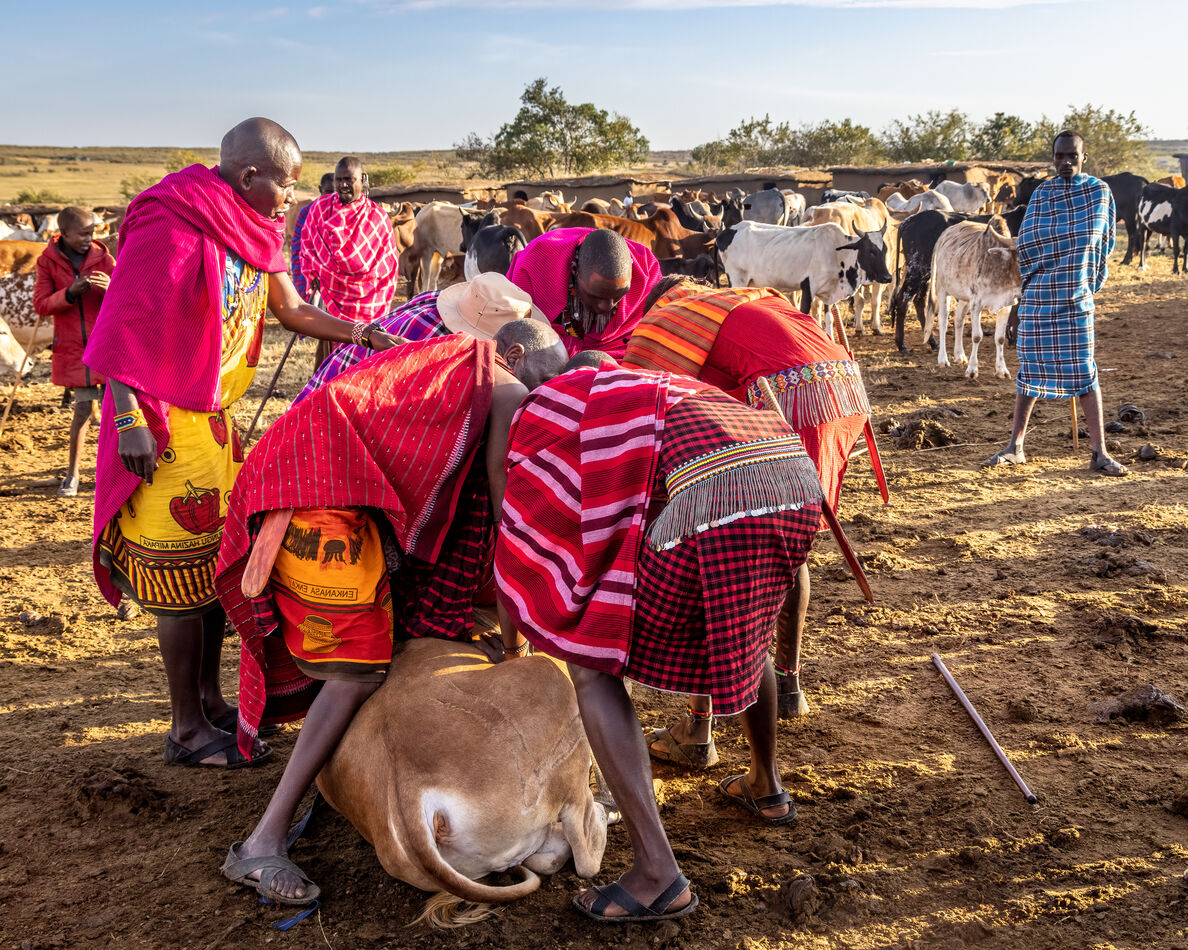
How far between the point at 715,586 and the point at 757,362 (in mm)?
1116

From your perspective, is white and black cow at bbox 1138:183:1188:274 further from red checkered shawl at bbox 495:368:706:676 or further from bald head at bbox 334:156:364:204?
red checkered shawl at bbox 495:368:706:676

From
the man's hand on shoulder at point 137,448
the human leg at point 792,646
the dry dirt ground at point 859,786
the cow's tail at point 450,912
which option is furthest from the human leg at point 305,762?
the human leg at point 792,646

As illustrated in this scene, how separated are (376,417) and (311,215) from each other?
18.2 ft

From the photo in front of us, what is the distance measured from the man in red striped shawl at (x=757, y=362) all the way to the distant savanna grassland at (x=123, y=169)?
3723cm

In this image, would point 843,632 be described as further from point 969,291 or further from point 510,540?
point 969,291

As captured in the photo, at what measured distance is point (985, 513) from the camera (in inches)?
232

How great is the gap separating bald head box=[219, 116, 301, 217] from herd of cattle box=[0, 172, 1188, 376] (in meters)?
3.26

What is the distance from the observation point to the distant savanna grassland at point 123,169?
40.2m

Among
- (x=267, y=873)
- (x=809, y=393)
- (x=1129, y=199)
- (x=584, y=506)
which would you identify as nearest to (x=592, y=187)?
(x=1129, y=199)

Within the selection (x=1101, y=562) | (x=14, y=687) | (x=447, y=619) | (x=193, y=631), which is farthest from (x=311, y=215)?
(x=1101, y=562)

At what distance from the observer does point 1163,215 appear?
1867 cm

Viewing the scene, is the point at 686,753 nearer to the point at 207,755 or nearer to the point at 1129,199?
the point at 207,755

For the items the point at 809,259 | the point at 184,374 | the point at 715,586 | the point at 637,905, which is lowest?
the point at 637,905

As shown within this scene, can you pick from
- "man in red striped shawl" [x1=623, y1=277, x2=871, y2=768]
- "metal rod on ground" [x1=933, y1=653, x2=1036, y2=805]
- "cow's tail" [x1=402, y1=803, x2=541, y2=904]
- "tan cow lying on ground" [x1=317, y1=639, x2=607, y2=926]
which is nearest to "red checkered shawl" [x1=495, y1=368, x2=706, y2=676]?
"tan cow lying on ground" [x1=317, y1=639, x2=607, y2=926]
